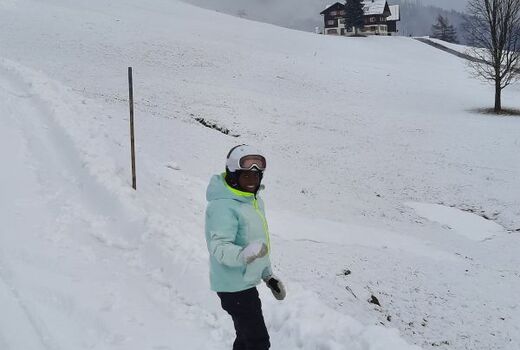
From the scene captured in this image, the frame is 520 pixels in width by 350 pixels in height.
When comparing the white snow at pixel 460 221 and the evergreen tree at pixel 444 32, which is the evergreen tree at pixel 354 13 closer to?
the evergreen tree at pixel 444 32

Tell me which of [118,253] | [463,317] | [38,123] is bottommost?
[463,317]

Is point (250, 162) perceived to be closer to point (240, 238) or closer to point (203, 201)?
point (240, 238)

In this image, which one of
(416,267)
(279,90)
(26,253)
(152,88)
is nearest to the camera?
(26,253)

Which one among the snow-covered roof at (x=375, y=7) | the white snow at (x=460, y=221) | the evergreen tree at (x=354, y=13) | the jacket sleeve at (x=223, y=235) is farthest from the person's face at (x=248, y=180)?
the snow-covered roof at (x=375, y=7)

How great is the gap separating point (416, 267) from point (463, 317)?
1.92m

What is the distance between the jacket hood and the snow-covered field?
2079 millimetres

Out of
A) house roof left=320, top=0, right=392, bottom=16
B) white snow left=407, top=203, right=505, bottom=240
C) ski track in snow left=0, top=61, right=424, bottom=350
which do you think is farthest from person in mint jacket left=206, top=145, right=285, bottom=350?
house roof left=320, top=0, right=392, bottom=16

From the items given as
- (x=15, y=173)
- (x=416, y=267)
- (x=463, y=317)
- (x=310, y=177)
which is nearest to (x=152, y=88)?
(x=310, y=177)

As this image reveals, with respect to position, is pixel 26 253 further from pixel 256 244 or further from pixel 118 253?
pixel 256 244

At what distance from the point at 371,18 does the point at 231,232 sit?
95.5m

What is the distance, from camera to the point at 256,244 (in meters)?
3.49

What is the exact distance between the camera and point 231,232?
12.0 feet

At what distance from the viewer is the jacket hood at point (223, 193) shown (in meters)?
3.76

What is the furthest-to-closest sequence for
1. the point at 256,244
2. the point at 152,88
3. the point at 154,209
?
the point at 152,88 → the point at 154,209 → the point at 256,244
